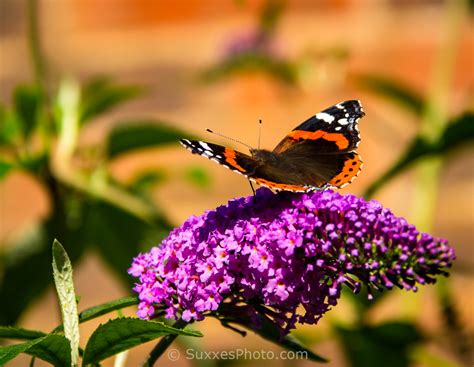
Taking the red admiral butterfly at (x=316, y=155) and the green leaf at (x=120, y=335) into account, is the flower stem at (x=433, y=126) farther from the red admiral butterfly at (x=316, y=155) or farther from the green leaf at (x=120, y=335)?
the green leaf at (x=120, y=335)

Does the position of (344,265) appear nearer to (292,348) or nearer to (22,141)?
(292,348)

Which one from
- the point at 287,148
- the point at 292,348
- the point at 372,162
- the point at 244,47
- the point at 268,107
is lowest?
the point at 292,348

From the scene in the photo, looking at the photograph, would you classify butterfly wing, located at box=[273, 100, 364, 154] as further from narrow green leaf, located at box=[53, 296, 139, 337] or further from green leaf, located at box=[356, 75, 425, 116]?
green leaf, located at box=[356, 75, 425, 116]

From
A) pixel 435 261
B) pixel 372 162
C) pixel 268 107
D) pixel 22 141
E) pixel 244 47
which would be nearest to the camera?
pixel 435 261

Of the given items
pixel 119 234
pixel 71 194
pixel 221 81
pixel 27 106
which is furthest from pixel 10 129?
pixel 221 81

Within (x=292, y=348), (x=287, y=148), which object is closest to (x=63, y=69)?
(x=287, y=148)

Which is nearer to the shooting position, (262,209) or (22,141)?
(262,209)

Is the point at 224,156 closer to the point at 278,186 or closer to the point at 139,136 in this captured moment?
the point at 278,186
